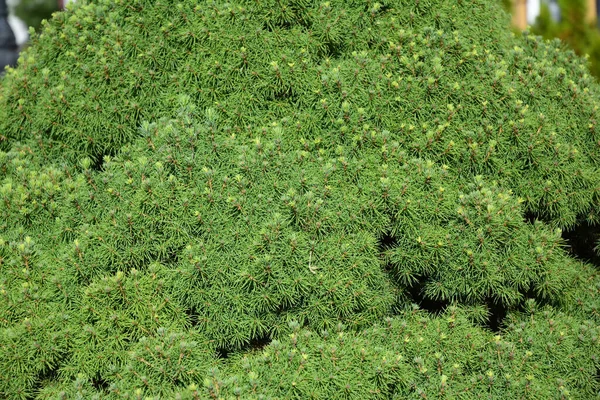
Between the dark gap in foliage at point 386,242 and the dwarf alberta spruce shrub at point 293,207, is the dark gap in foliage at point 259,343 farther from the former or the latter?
the dark gap in foliage at point 386,242

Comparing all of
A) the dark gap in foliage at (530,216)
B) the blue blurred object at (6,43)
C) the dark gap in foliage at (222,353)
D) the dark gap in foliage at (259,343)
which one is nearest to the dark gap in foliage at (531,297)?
the dark gap in foliage at (530,216)

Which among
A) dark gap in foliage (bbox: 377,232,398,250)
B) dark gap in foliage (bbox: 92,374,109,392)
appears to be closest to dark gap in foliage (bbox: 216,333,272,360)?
dark gap in foliage (bbox: 92,374,109,392)

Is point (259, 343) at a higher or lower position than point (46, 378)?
higher

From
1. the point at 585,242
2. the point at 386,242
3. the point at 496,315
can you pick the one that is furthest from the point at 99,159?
the point at 585,242

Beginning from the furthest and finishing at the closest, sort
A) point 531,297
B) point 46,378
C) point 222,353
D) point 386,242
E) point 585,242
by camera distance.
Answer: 1. point 585,242
2. point 531,297
3. point 386,242
4. point 222,353
5. point 46,378

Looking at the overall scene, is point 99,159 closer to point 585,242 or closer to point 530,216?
point 530,216

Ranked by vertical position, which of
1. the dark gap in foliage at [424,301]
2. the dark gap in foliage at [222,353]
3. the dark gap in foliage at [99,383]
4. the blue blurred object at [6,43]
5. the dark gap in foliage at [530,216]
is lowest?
the dark gap in foliage at [99,383]
